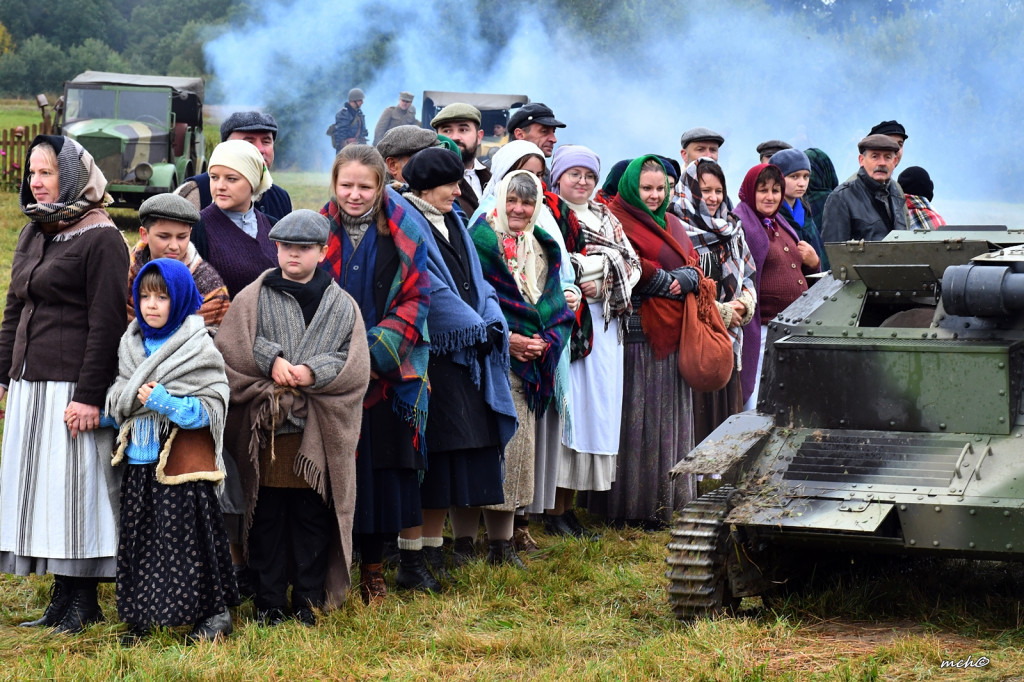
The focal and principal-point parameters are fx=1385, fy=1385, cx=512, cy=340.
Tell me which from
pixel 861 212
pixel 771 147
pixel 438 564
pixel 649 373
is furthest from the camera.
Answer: pixel 771 147

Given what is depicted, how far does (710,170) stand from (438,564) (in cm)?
316

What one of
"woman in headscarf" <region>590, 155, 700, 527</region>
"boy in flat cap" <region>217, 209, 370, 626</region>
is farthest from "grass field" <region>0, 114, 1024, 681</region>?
"woman in headscarf" <region>590, 155, 700, 527</region>

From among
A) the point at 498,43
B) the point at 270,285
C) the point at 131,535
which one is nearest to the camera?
the point at 131,535

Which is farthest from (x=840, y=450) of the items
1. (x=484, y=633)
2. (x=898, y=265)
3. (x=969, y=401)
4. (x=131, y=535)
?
(x=131, y=535)

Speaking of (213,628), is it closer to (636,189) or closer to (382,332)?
(382,332)

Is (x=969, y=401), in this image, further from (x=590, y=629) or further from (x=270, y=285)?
(x=270, y=285)

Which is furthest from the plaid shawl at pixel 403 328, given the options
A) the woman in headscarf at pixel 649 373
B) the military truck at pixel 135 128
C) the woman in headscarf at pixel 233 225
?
the military truck at pixel 135 128

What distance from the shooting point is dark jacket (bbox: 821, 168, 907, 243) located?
28.8 ft

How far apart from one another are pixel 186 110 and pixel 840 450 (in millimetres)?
16910

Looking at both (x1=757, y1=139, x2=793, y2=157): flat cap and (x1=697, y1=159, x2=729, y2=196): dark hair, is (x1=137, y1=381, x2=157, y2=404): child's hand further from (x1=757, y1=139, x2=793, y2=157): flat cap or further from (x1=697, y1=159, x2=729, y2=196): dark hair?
(x1=757, y1=139, x2=793, y2=157): flat cap

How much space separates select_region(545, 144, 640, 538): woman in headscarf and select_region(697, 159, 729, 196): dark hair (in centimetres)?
104

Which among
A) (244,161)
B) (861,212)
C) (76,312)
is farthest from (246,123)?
(861,212)

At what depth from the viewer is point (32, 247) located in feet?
17.7

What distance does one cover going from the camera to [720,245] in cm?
825
